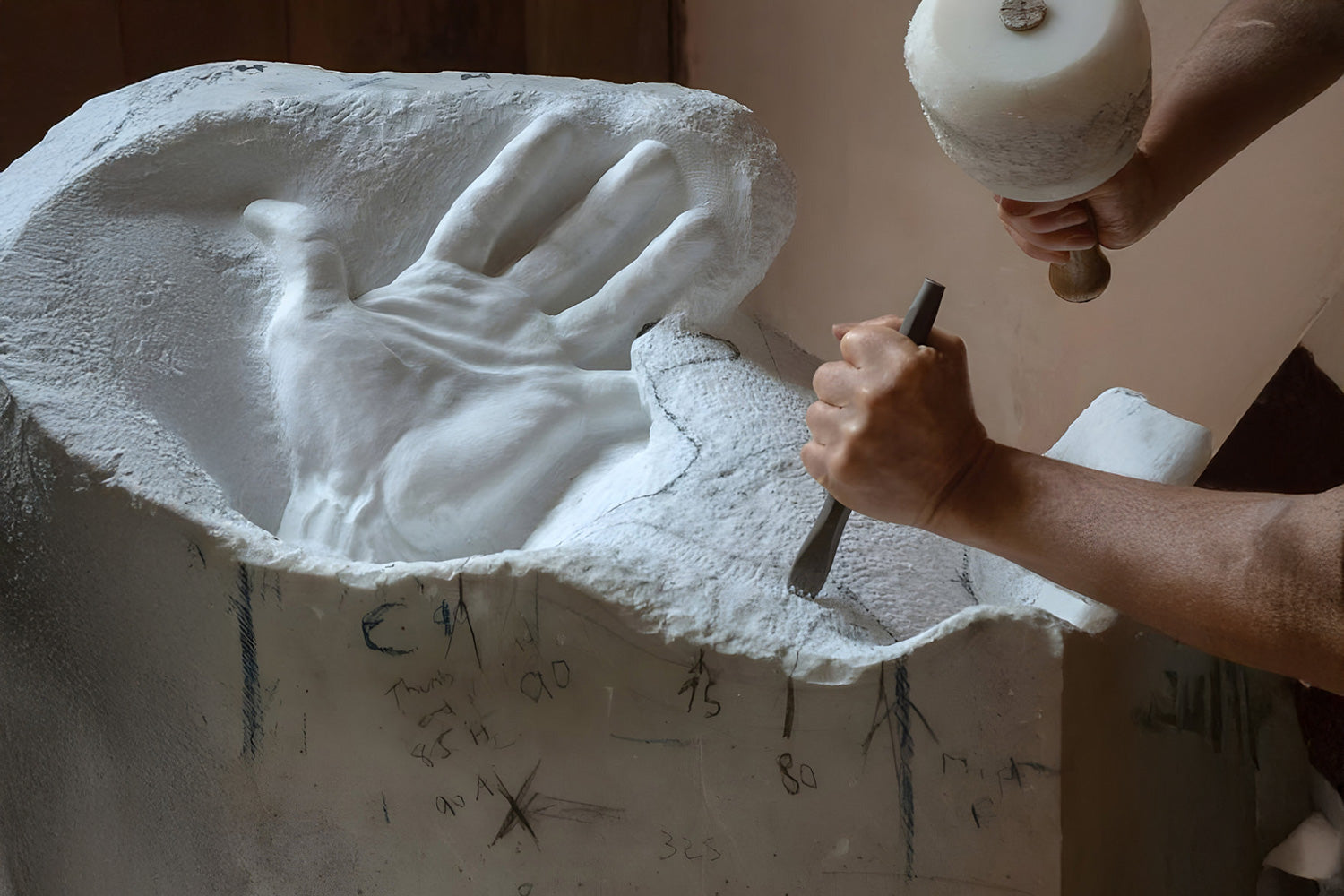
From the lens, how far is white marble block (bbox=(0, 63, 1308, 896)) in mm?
907

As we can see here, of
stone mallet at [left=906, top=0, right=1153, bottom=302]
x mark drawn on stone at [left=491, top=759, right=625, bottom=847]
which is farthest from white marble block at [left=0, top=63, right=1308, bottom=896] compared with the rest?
stone mallet at [left=906, top=0, right=1153, bottom=302]

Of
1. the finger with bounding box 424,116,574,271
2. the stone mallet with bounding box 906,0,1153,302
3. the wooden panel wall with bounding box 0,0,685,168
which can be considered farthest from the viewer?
the wooden panel wall with bounding box 0,0,685,168

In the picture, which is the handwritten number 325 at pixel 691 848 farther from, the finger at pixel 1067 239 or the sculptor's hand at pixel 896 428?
the finger at pixel 1067 239

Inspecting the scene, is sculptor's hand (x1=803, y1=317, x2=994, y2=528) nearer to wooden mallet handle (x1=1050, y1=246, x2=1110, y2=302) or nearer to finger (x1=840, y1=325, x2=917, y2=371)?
finger (x1=840, y1=325, x2=917, y2=371)

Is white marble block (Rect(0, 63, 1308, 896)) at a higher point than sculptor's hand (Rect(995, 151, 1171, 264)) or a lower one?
lower

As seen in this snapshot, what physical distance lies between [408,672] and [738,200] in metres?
0.70

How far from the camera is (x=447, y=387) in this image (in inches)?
48.2

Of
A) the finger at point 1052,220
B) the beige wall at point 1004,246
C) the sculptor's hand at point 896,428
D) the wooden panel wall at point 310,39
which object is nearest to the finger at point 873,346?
the sculptor's hand at point 896,428

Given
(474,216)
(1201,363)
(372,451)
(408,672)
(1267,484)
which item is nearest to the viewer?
(408,672)

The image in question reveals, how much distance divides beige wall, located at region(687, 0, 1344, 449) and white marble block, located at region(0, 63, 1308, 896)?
846 millimetres

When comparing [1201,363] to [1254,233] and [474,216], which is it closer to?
[1254,233]

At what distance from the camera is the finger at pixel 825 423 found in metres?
0.86

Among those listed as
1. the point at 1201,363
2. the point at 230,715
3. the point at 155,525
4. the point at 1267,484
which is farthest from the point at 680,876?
the point at 1201,363

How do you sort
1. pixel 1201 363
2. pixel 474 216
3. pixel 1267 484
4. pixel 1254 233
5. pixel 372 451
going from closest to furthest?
pixel 372 451, pixel 474 216, pixel 1267 484, pixel 1254 233, pixel 1201 363
